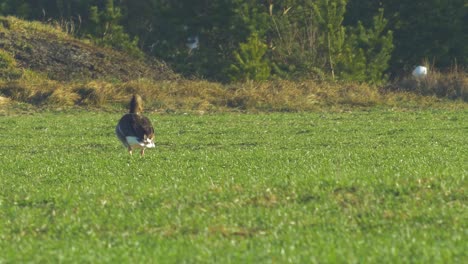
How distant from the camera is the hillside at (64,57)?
51.7 m

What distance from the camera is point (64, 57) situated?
2099 inches

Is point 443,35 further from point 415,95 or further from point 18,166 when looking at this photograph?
point 18,166

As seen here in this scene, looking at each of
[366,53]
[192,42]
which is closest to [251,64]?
[366,53]

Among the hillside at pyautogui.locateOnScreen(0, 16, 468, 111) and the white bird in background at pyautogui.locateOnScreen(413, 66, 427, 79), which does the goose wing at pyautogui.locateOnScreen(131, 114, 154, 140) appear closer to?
the hillside at pyautogui.locateOnScreen(0, 16, 468, 111)

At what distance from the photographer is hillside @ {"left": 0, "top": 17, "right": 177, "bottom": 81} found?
5172 centimetres

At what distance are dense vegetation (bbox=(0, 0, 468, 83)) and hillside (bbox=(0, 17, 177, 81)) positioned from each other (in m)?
2.38

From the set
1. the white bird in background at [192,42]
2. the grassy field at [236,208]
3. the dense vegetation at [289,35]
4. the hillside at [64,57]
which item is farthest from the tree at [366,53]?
the grassy field at [236,208]

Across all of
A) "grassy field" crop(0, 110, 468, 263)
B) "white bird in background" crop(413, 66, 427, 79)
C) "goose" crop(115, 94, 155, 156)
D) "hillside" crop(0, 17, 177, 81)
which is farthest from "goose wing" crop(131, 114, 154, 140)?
"white bird in background" crop(413, 66, 427, 79)

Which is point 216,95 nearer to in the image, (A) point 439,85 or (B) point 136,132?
(A) point 439,85

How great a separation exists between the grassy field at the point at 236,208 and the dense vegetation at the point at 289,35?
29603 millimetres

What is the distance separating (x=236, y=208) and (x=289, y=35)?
137 feet

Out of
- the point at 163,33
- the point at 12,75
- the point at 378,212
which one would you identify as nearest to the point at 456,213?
the point at 378,212

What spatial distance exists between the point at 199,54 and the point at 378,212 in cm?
4757

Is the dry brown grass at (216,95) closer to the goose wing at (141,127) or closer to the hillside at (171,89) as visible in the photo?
the hillside at (171,89)
